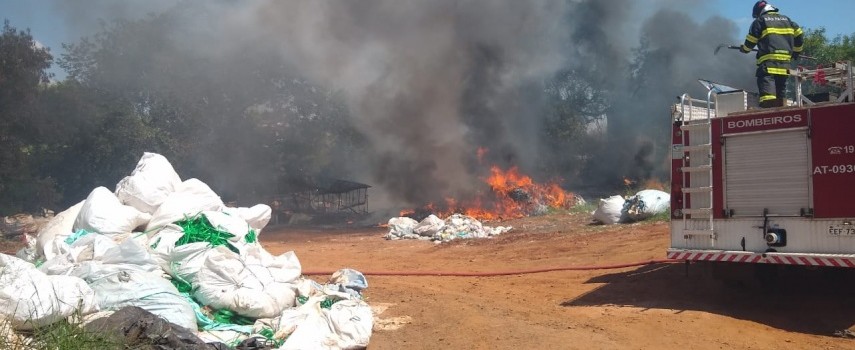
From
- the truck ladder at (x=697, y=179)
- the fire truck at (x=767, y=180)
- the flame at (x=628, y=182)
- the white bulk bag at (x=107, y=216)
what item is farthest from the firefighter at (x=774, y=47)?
the flame at (x=628, y=182)

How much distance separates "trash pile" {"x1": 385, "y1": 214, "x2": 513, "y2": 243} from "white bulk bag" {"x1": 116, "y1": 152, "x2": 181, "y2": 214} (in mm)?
8079

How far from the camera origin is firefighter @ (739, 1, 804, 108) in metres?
7.00

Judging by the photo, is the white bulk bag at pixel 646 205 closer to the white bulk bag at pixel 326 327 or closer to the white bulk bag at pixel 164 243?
the white bulk bag at pixel 326 327

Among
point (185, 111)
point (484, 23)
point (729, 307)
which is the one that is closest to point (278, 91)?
point (185, 111)

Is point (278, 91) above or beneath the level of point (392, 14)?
beneath

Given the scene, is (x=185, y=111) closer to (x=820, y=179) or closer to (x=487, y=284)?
(x=487, y=284)

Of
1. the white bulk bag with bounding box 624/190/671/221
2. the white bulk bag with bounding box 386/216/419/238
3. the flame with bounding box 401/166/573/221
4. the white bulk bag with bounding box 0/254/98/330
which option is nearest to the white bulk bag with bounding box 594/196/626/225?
the white bulk bag with bounding box 624/190/671/221

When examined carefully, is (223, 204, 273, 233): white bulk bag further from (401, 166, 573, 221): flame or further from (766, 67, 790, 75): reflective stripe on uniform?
(401, 166, 573, 221): flame

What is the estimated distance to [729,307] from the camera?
6523 millimetres

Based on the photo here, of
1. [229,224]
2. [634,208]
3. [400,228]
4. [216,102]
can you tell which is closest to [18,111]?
[216,102]

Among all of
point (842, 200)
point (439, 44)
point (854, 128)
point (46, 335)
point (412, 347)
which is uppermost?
point (439, 44)

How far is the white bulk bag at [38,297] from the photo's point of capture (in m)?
4.23

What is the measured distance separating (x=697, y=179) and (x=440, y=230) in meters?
9.08

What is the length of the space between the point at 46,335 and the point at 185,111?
781 inches
